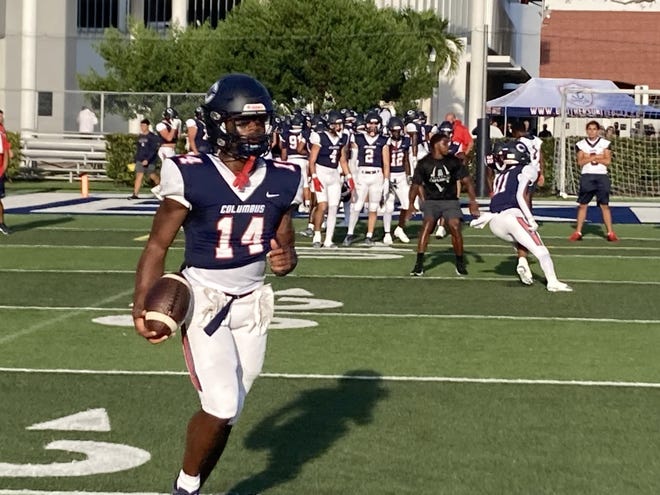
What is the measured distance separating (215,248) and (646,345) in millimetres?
5411

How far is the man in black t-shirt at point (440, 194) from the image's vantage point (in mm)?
14594

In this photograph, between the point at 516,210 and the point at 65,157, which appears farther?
the point at 65,157

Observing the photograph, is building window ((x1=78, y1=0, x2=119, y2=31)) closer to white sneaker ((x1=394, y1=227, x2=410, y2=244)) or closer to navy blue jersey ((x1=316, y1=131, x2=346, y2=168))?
white sneaker ((x1=394, y1=227, x2=410, y2=244))

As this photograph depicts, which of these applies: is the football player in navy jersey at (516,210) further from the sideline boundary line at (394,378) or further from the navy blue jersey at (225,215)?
the navy blue jersey at (225,215)

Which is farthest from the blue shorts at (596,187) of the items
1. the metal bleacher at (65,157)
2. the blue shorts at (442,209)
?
the metal bleacher at (65,157)

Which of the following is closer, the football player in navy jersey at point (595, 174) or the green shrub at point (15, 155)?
the football player in navy jersey at point (595, 174)

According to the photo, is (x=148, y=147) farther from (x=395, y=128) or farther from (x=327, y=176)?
(x=327, y=176)

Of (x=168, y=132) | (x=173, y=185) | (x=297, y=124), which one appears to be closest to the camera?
(x=173, y=185)

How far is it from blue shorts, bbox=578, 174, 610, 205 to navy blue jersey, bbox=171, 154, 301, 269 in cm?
1380

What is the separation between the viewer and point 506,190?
13625 millimetres

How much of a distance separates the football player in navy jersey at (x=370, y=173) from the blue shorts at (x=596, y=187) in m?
2.84

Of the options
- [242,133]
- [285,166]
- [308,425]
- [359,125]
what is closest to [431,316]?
[308,425]

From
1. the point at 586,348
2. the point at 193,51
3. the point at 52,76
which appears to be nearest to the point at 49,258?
the point at 586,348

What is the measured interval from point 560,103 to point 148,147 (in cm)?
1623
